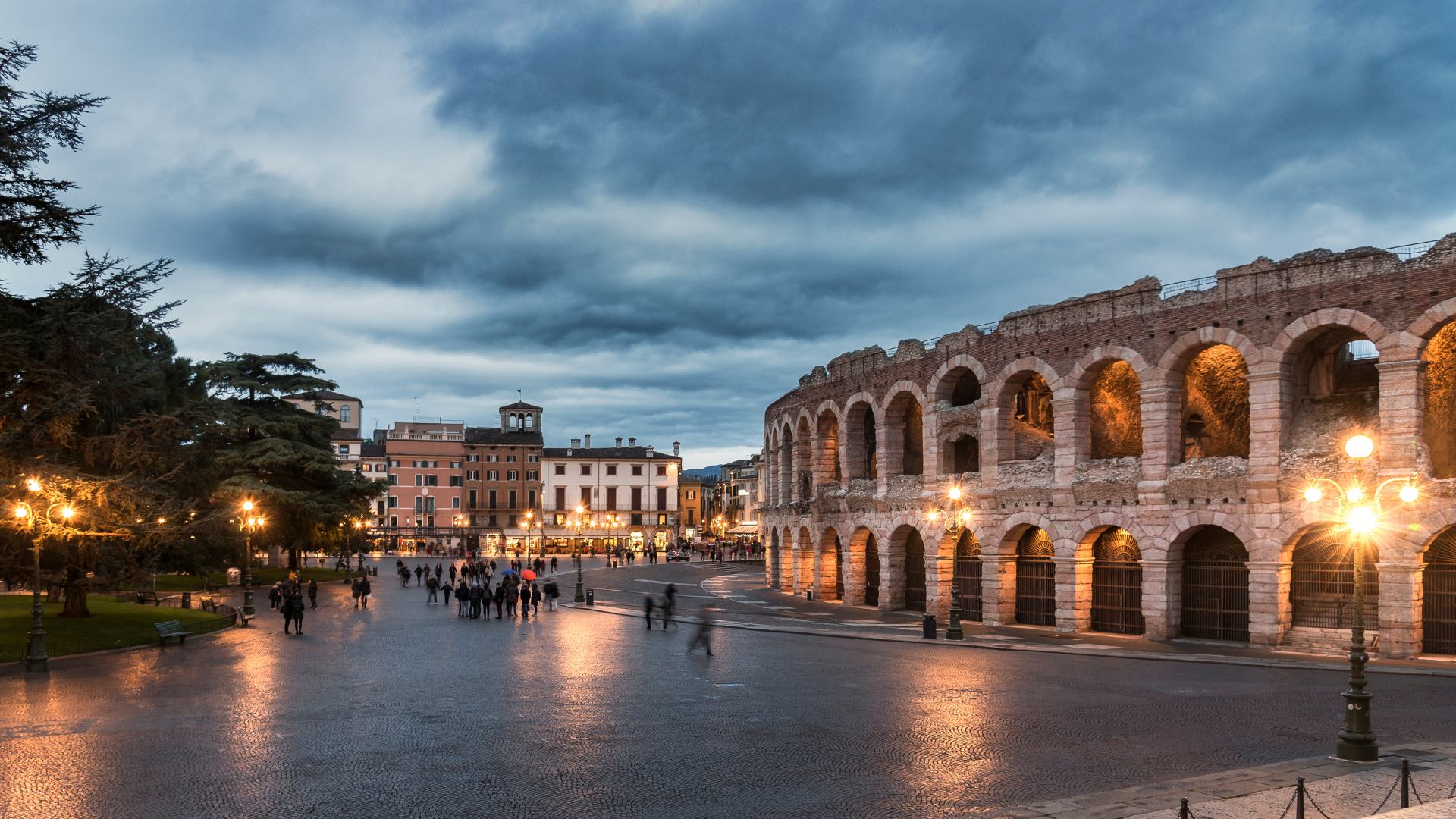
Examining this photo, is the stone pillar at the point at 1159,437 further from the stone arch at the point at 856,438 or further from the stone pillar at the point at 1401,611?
the stone arch at the point at 856,438

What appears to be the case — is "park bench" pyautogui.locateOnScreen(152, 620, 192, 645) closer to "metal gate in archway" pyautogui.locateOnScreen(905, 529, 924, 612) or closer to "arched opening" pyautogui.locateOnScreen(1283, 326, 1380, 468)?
"metal gate in archway" pyautogui.locateOnScreen(905, 529, 924, 612)

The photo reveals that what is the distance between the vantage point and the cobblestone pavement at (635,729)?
13086 millimetres

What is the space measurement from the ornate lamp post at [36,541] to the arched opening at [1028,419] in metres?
30.6

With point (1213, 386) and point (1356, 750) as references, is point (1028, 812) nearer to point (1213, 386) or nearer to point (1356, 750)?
point (1356, 750)

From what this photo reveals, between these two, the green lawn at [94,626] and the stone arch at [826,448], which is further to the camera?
the stone arch at [826,448]

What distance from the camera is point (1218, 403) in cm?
3694

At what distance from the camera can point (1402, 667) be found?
25734 millimetres

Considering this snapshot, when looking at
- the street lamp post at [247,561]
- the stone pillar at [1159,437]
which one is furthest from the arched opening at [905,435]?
the street lamp post at [247,561]

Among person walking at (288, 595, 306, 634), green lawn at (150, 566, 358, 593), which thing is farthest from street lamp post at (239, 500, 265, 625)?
green lawn at (150, 566, 358, 593)

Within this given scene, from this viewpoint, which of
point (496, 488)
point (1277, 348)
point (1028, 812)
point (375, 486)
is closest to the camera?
point (1028, 812)

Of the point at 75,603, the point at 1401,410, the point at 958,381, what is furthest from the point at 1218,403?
the point at 75,603

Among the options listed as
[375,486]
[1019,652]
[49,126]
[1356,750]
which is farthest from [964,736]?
[375,486]

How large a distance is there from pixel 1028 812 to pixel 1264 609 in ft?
75.2

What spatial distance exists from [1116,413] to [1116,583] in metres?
6.43
